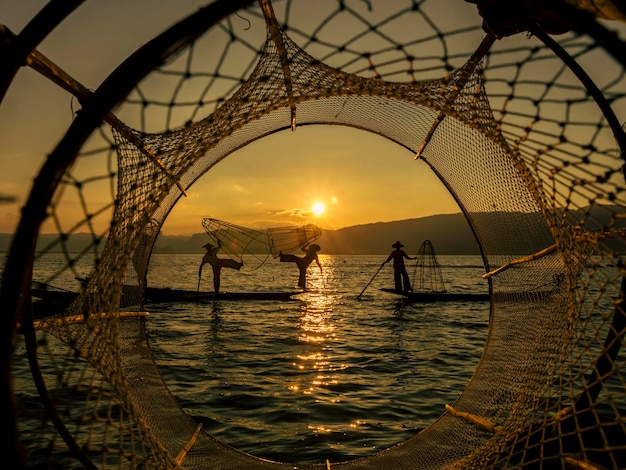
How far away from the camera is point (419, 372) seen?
7.96 meters

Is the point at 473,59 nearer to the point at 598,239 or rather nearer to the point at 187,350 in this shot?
the point at 598,239

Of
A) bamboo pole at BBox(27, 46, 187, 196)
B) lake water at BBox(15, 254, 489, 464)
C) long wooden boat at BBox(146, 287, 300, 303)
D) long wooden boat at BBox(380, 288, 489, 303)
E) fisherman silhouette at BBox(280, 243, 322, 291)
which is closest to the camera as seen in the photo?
bamboo pole at BBox(27, 46, 187, 196)

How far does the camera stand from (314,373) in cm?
775

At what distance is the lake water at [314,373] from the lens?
5102 mm

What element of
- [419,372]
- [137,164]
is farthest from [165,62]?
[419,372]

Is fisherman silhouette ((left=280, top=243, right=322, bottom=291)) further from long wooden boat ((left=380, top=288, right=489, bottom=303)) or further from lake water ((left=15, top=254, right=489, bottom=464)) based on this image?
lake water ((left=15, top=254, right=489, bottom=464))

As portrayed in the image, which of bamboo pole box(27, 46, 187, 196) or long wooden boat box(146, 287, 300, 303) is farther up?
bamboo pole box(27, 46, 187, 196)

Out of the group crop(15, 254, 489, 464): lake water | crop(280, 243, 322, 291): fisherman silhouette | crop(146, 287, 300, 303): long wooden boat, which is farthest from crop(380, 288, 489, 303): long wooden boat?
crop(146, 287, 300, 303): long wooden boat

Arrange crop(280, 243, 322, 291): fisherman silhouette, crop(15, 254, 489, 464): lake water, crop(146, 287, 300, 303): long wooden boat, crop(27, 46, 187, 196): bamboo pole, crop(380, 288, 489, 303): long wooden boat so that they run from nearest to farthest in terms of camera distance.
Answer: crop(27, 46, 187, 196): bamboo pole
crop(15, 254, 489, 464): lake water
crop(146, 287, 300, 303): long wooden boat
crop(380, 288, 489, 303): long wooden boat
crop(280, 243, 322, 291): fisherman silhouette

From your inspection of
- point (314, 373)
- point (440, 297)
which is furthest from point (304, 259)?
point (314, 373)

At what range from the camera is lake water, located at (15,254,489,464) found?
201 inches

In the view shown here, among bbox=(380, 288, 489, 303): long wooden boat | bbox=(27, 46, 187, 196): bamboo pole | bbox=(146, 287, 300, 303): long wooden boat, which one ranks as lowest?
bbox=(380, 288, 489, 303): long wooden boat

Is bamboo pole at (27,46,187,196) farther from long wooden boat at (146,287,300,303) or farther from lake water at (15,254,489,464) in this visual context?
long wooden boat at (146,287,300,303)

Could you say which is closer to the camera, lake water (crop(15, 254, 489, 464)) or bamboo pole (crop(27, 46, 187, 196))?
bamboo pole (crop(27, 46, 187, 196))
